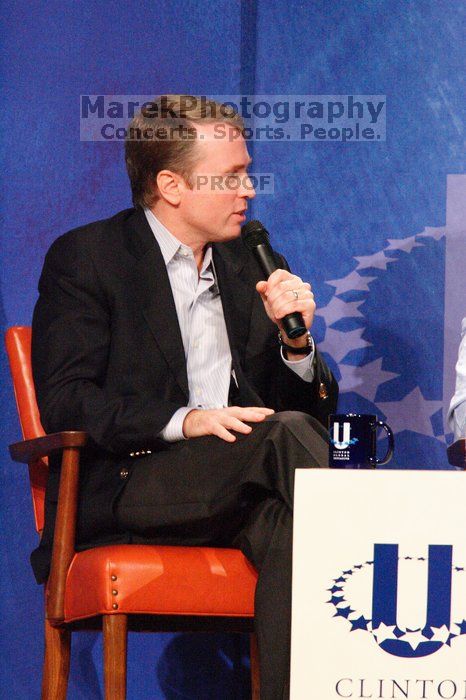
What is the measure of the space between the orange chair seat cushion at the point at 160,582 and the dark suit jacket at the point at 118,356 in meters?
0.15

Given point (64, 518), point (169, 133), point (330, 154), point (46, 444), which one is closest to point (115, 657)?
point (64, 518)

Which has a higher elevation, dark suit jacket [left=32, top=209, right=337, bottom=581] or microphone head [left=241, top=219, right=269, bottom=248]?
microphone head [left=241, top=219, right=269, bottom=248]

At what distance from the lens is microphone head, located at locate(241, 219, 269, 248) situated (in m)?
2.33

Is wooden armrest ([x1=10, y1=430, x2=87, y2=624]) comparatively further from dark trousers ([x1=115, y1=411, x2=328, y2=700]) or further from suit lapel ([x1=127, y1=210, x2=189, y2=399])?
suit lapel ([x1=127, y1=210, x2=189, y2=399])

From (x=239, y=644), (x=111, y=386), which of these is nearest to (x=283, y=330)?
(x=111, y=386)

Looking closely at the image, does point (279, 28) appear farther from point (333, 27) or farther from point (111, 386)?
point (111, 386)

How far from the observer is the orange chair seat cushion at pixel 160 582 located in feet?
6.64

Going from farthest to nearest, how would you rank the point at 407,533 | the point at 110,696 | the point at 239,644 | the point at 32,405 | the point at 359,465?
the point at 239,644
the point at 32,405
the point at 110,696
the point at 359,465
the point at 407,533

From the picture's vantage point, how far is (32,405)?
8.07 feet

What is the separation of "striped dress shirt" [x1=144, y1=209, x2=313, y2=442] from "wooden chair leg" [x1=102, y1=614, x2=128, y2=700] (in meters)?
0.60

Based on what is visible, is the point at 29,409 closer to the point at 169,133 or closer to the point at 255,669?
the point at 169,133

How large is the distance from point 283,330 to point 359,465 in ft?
1.74

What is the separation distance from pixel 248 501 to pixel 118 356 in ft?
1.73

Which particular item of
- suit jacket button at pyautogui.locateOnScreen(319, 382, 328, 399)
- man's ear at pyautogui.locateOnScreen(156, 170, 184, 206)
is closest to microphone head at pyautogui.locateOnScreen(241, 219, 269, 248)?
man's ear at pyautogui.locateOnScreen(156, 170, 184, 206)
